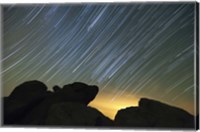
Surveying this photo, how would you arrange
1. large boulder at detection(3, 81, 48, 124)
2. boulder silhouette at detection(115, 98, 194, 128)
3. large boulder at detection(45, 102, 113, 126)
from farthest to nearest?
large boulder at detection(3, 81, 48, 124)
large boulder at detection(45, 102, 113, 126)
boulder silhouette at detection(115, 98, 194, 128)

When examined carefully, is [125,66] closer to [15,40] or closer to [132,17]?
[132,17]

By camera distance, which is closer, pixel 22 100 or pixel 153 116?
pixel 153 116

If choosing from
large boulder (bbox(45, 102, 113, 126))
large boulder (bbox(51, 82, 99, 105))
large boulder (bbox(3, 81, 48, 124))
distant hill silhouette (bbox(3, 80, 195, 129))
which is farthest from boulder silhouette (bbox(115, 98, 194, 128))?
large boulder (bbox(3, 81, 48, 124))

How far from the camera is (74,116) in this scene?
3.66 m

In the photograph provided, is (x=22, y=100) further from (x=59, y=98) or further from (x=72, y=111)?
(x=72, y=111)

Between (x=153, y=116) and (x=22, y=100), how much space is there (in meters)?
1.13

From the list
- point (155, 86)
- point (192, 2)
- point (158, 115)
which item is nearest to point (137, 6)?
point (192, 2)

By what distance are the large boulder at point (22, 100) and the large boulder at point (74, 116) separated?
168mm

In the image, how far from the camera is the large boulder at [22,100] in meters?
3.74

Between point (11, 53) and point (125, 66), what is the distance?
100 cm

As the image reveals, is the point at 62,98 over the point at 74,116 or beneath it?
over

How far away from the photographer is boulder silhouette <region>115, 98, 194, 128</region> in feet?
11.6

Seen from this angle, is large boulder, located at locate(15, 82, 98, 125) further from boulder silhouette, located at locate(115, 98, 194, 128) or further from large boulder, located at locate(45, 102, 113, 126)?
boulder silhouette, located at locate(115, 98, 194, 128)

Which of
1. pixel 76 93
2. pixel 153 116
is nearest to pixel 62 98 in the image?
pixel 76 93
